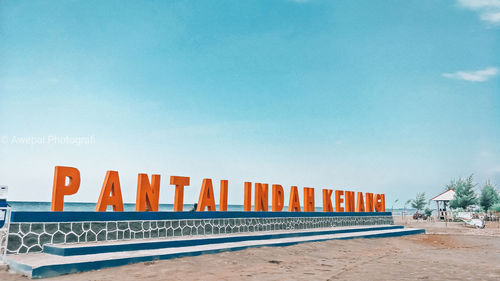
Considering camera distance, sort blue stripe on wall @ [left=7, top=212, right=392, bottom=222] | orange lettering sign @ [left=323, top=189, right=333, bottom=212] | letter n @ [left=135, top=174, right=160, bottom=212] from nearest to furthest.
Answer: blue stripe on wall @ [left=7, top=212, right=392, bottom=222] → letter n @ [left=135, top=174, right=160, bottom=212] → orange lettering sign @ [left=323, top=189, right=333, bottom=212]

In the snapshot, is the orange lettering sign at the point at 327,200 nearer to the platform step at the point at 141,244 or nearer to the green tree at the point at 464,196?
the platform step at the point at 141,244

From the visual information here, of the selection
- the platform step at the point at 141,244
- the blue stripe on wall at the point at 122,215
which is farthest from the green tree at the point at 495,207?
the platform step at the point at 141,244

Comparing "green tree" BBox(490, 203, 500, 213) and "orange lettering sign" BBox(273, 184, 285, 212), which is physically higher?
"orange lettering sign" BBox(273, 184, 285, 212)

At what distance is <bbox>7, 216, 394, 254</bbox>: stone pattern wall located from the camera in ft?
32.3

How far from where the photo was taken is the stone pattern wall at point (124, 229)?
984cm

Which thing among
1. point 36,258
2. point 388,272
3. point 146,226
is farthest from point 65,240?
point 388,272

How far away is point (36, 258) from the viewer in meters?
9.06

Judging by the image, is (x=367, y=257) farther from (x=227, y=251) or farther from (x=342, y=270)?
(x=227, y=251)

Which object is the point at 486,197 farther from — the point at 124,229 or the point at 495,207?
the point at 124,229

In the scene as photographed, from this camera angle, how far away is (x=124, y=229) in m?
11.8

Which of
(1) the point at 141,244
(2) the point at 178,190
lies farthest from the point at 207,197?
(1) the point at 141,244

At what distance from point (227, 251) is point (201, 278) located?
341 centimetres

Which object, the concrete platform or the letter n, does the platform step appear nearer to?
the concrete platform

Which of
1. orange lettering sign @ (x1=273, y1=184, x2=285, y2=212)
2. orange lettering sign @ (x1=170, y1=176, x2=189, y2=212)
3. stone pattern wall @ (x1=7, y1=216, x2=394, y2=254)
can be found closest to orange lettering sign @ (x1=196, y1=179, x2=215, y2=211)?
stone pattern wall @ (x1=7, y1=216, x2=394, y2=254)
